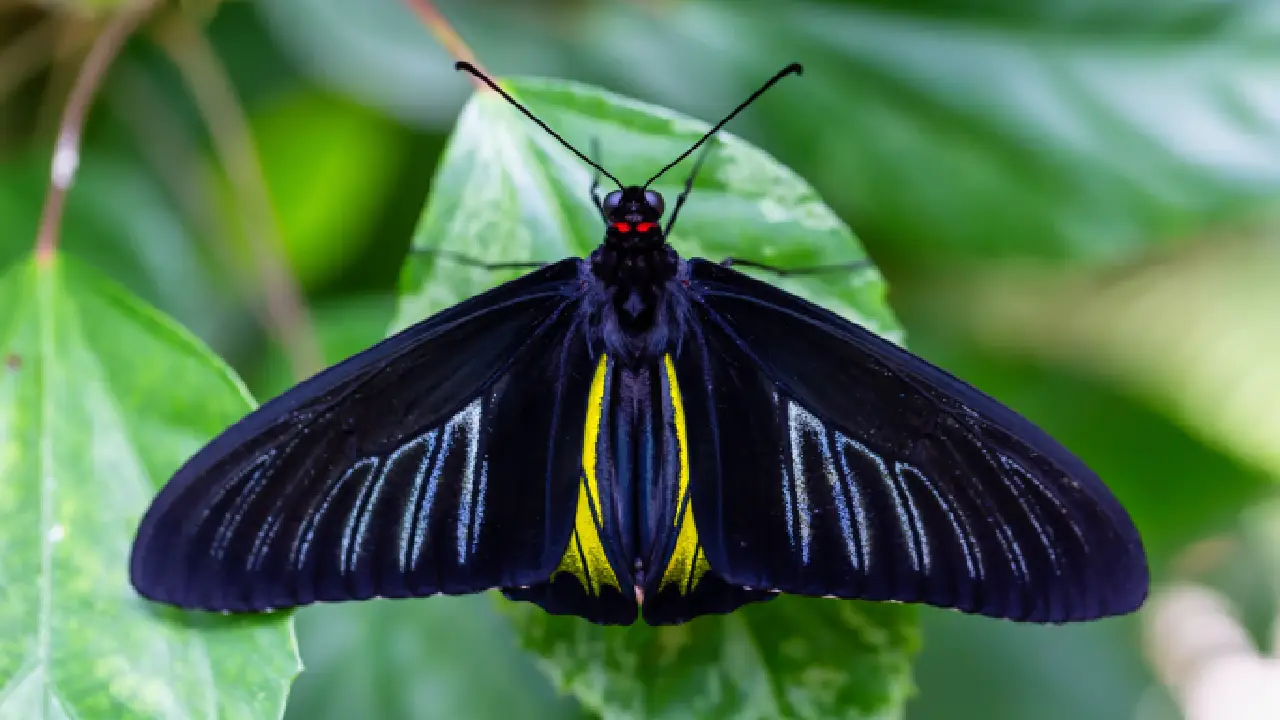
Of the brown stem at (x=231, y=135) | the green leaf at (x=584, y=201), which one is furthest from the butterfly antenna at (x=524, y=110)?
the brown stem at (x=231, y=135)

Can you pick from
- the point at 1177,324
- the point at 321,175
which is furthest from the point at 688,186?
the point at 1177,324

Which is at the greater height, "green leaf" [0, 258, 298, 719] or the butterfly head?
the butterfly head

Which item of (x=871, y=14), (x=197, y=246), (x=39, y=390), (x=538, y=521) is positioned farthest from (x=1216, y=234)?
(x=39, y=390)

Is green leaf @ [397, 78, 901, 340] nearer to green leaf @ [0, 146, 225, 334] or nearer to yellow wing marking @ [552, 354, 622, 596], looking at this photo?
yellow wing marking @ [552, 354, 622, 596]

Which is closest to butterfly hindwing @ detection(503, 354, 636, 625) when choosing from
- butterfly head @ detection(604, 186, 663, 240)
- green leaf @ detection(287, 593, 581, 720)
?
butterfly head @ detection(604, 186, 663, 240)

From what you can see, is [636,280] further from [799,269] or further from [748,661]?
[748,661]

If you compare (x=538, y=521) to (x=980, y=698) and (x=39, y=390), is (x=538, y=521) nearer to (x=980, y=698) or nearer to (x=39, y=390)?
(x=39, y=390)
